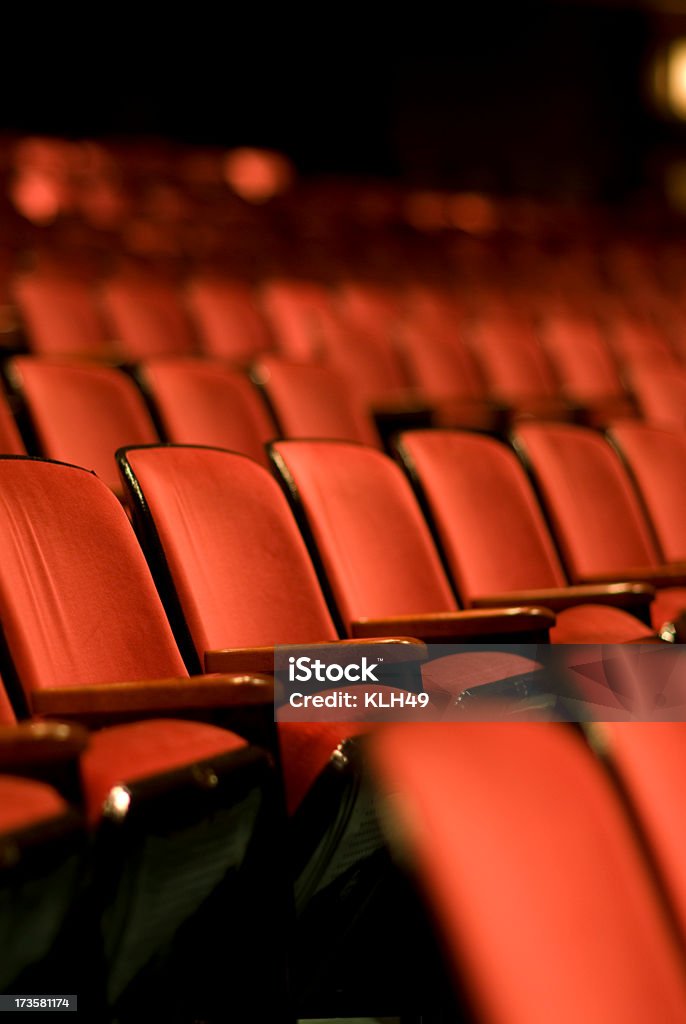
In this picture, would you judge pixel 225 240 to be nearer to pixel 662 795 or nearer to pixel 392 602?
pixel 392 602

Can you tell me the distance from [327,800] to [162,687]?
0.04m

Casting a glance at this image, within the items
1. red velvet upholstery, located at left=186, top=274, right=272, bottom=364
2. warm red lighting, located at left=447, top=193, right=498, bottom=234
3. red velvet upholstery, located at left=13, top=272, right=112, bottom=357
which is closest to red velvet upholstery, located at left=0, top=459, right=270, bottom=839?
red velvet upholstery, located at left=13, top=272, right=112, bottom=357

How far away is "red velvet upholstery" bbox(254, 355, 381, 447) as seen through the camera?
1.71 ft

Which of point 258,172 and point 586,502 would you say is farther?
point 258,172

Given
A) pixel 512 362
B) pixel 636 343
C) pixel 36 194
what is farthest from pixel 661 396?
pixel 36 194

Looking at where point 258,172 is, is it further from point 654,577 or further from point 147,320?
point 654,577

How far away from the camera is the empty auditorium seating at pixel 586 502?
49cm

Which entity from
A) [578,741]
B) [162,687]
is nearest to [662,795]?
[578,741]

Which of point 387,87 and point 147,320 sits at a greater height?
point 387,87

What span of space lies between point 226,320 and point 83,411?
1.26ft

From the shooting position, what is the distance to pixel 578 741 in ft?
0.47

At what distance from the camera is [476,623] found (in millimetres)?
310

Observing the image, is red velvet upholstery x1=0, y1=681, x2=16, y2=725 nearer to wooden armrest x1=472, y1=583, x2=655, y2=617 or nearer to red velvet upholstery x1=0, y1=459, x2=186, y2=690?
red velvet upholstery x1=0, y1=459, x2=186, y2=690

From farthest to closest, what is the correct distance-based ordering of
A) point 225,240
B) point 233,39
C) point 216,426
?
point 233,39
point 225,240
point 216,426
